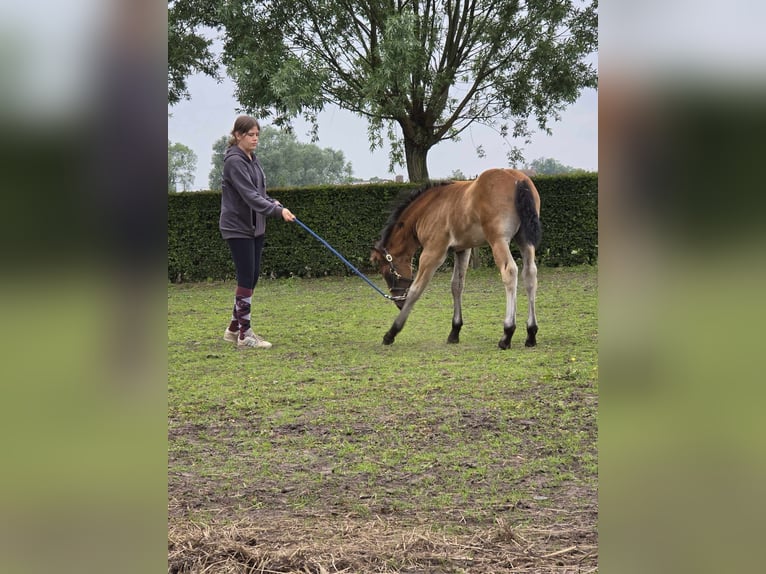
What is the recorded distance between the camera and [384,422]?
4.64 metres

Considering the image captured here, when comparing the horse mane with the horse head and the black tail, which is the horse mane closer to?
the horse head

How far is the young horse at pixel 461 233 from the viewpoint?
23.3 ft

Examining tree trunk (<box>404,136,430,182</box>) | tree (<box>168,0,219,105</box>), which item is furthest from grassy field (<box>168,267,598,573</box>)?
tree (<box>168,0,219,105</box>)

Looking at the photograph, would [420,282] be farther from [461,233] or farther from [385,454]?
[385,454]

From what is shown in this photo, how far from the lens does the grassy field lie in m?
2.64

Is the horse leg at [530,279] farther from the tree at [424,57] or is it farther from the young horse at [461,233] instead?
the tree at [424,57]

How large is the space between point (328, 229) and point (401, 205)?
8.21 metres

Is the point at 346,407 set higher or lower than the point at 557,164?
lower

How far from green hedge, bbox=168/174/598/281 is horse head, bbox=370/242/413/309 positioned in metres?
7.57
